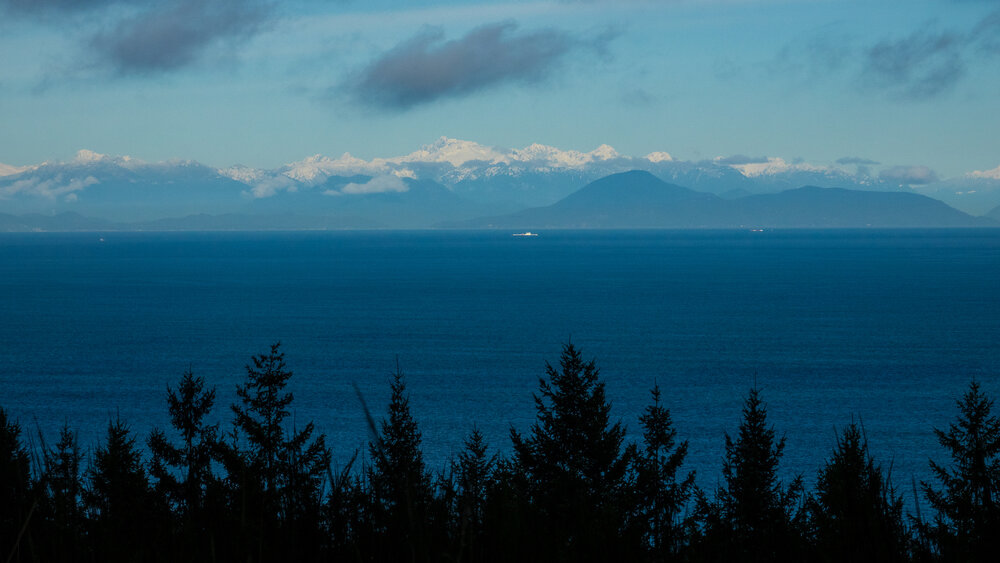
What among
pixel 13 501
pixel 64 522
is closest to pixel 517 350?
pixel 13 501

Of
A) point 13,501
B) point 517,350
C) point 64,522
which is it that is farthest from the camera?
point 517,350

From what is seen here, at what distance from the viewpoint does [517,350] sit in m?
96.9

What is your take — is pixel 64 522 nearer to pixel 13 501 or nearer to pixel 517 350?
pixel 13 501

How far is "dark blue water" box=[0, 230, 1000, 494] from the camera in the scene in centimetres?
6694

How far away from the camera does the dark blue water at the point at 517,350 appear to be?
220 ft

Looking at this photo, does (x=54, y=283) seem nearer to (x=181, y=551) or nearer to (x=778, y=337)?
(x=778, y=337)

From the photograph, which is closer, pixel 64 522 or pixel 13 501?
pixel 64 522

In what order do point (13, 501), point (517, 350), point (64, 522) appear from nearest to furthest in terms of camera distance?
point (64, 522) < point (13, 501) < point (517, 350)

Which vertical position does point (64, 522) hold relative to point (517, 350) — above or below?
above

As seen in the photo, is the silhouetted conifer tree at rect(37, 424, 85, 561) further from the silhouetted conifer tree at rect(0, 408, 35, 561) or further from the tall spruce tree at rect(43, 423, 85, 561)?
the silhouetted conifer tree at rect(0, 408, 35, 561)

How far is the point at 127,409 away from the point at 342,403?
15975 mm

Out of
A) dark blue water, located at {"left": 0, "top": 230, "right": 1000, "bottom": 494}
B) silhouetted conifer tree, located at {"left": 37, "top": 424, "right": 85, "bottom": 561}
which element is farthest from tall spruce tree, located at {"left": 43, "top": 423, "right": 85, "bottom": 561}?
dark blue water, located at {"left": 0, "top": 230, "right": 1000, "bottom": 494}

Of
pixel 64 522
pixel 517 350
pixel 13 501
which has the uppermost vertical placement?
pixel 64 522

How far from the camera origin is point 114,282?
606 feet
